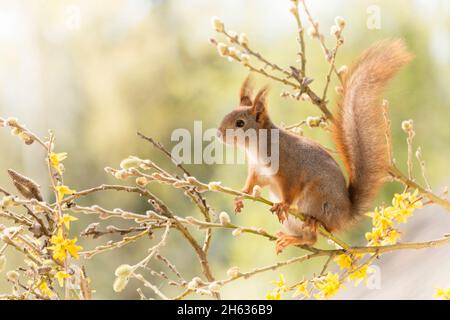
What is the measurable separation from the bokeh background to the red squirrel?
1.72 feet

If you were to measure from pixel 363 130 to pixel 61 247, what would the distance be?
0.43 metres

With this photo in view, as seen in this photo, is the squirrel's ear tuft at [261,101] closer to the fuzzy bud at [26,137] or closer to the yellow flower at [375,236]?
the yellow flower at [375,236]

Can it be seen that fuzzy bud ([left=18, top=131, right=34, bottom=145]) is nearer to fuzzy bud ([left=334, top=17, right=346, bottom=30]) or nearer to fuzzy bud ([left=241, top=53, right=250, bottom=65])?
fuzzy bud ([left=241, top=53, right=250, bottom=65])

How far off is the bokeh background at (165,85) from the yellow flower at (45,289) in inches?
30.2

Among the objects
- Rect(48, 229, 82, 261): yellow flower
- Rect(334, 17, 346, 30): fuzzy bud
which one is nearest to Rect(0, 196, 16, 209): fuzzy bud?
Rect(48, 229, 82, 261): yellow flower

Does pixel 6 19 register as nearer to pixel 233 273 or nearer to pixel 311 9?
pixel 311 9

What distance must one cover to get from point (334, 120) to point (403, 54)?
0.11 m

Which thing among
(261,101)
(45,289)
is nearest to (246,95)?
(261,101)

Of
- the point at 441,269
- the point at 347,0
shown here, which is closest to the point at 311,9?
the point at 347,0

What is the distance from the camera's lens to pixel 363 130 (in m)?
0.76

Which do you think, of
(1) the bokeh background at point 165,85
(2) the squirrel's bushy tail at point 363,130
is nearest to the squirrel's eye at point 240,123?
(2) the squirrel's bushy tail at point 363,130

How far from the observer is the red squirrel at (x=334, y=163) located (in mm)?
721

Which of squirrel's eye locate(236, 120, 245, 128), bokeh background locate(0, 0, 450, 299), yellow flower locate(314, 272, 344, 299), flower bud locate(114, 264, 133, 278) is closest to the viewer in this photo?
flower bud locate(114, 264, 133, 278)

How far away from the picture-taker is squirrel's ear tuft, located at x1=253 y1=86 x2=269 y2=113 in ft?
2.46
